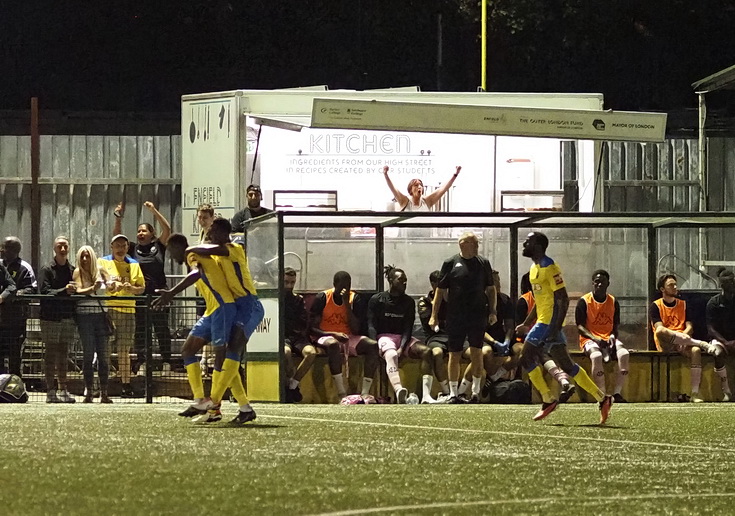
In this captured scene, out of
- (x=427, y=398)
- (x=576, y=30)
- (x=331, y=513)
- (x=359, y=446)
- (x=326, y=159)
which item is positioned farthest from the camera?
(x=576, y=30)

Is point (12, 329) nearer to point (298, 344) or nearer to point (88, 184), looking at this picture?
point (298, 344)

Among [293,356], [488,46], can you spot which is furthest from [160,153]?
[488,46]

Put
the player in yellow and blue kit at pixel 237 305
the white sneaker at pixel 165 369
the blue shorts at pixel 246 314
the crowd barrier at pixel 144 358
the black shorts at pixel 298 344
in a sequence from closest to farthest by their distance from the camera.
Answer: the player in yellow and blue kit at pixel 237 305
the blue shorts at pixel 246 314
the crowd barrier at pixel 144 358
the white sneaker at pixel 165 369
the black shorts at pixel 298 344

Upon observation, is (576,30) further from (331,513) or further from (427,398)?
(331,513)

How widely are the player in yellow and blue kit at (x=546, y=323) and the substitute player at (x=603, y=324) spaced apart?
4271 millimetres

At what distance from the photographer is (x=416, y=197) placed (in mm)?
21141

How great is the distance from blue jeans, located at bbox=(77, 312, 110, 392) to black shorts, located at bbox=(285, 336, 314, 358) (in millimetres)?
1964

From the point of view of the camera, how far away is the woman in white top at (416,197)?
21.2 m

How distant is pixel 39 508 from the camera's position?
877 centimetres

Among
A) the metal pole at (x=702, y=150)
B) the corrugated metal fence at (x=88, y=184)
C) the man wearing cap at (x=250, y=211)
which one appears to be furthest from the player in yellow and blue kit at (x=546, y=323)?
the corrugated metal fence at (x=88, y=184)

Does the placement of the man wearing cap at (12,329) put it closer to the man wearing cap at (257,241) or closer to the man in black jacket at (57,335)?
the man in black jacket at (57,335)

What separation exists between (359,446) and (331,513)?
342cm

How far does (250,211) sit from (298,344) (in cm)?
181

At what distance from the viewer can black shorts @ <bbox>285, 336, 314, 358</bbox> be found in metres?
18.7
